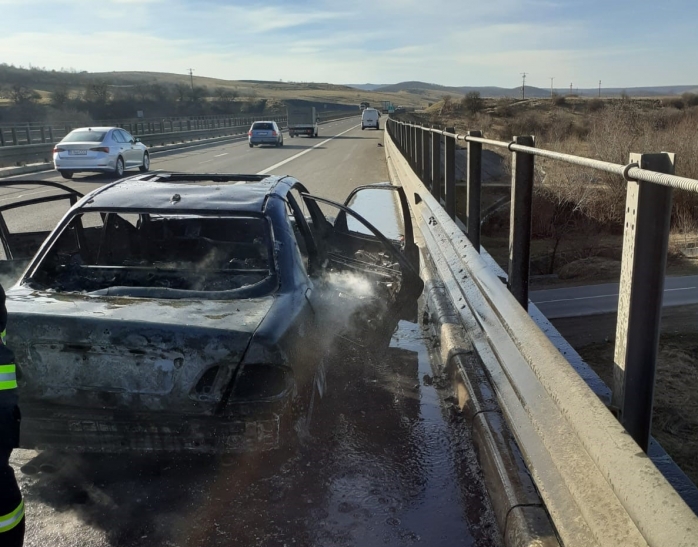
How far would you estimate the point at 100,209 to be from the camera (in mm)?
4215

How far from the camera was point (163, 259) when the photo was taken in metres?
4.83

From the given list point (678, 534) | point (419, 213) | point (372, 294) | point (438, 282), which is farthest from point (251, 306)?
point (419, 213)

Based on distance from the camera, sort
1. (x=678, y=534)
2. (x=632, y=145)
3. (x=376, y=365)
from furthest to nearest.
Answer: (x=632, y=145), (x=376, y=365), (x=678, y=534)

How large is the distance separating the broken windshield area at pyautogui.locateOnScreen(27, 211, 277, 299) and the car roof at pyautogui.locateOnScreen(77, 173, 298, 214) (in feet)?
0.30

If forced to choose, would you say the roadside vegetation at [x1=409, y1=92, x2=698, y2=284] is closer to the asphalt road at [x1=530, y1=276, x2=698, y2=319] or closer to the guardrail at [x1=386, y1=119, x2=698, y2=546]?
the asphalt road at [x1=530, y1=276, x2=698, y2=319]

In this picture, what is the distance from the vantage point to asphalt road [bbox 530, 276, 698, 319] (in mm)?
10648

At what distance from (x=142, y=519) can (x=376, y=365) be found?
237cm

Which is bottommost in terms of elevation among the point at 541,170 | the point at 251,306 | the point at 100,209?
the point at 541,170

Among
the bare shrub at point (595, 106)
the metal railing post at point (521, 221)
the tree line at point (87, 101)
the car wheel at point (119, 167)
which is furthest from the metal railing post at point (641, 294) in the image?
the bare shrub at point (595, 106)

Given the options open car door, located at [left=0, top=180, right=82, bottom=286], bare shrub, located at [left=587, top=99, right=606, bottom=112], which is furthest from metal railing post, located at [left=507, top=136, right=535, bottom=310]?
bare shrub, located at [left=587, top=99, right=606, bottom=112]

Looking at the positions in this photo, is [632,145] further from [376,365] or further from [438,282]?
[376,365]

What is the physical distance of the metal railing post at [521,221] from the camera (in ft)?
15.2

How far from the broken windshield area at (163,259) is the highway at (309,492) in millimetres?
819

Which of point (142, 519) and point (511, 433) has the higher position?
point (511, 433)
